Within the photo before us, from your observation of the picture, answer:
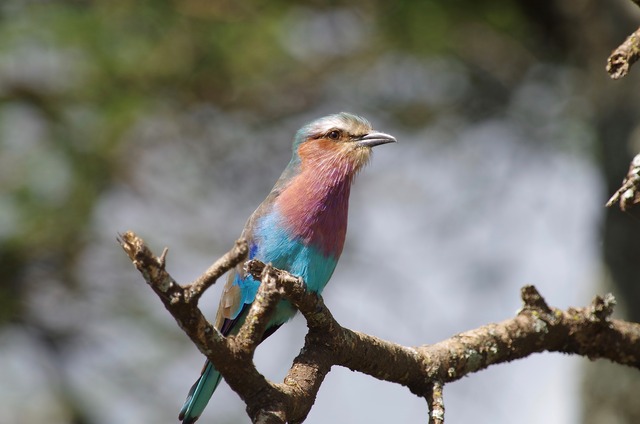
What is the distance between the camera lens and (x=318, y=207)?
4188mm

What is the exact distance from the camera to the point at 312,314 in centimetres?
314

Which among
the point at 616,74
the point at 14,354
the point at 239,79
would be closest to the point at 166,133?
the point at 239,79

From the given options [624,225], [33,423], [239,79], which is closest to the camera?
[624,225]

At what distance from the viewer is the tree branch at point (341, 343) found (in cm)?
238

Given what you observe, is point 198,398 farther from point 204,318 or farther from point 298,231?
point 204,318

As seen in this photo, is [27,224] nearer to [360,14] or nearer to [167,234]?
[167,234]

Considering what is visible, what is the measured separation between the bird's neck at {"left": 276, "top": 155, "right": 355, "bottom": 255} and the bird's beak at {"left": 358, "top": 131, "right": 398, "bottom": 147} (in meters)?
0.33

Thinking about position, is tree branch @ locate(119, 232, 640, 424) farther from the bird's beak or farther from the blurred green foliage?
the blurred green foliage

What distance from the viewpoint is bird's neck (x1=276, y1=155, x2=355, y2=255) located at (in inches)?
161

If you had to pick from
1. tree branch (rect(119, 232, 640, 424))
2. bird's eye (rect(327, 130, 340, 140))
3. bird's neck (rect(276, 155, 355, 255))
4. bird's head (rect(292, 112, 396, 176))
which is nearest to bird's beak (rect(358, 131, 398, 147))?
bird's head (rect(292, 112, 396, 176))

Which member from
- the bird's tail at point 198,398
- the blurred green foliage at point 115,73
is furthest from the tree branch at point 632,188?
the blurred green foliage at point 115,73

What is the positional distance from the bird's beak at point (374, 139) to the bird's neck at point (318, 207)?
0.33 meters

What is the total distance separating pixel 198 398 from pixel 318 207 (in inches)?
39.4

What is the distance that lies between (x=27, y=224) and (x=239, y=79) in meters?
1.94
